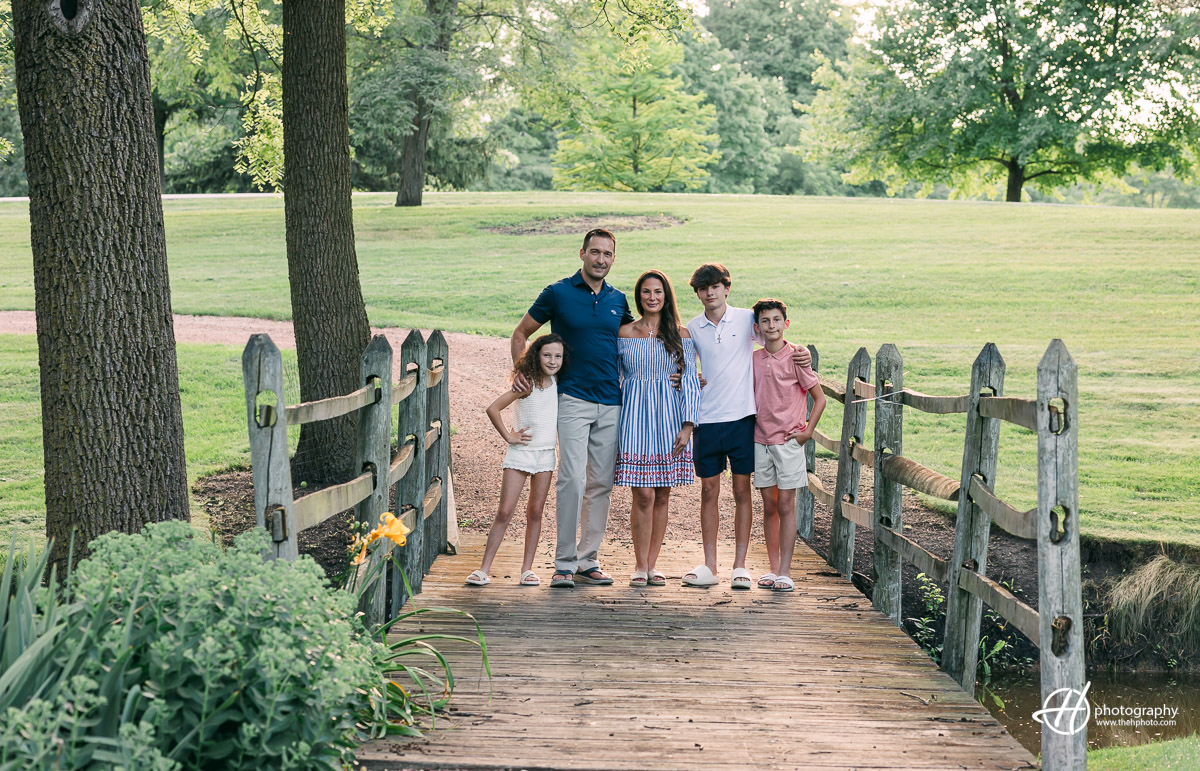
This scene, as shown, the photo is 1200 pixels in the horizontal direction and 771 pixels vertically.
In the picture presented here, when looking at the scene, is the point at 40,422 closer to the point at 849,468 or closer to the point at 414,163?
the point at 849,468

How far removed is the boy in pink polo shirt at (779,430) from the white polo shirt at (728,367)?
10cm

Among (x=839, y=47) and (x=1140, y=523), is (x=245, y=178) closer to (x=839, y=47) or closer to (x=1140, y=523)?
(x=839, y=47)

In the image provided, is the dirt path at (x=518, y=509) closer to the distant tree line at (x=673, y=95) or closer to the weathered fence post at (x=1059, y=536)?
the weathered fence post at (x=1059, y=536)

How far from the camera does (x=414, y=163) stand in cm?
2975

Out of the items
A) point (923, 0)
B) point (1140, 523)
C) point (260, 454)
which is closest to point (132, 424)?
point (260, 454)

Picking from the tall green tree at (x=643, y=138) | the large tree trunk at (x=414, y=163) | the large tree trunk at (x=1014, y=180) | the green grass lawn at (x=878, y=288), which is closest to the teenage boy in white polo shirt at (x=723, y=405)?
the green grass lawn at (x=878, y=288)

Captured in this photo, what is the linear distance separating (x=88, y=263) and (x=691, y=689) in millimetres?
3183

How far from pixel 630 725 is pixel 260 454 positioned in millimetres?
1716

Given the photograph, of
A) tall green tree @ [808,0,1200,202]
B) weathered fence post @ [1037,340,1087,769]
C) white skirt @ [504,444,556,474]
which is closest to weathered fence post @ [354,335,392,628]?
white skirt @ [504,444,556,474]

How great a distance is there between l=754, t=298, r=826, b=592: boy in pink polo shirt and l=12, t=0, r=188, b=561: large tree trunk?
3286mm

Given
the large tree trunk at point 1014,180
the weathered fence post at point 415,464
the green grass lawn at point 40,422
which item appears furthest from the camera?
the large tree trunk at point 1014,180

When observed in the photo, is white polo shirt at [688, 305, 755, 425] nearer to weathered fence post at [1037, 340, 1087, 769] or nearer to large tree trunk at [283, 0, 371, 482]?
weathered fence post at [1037, 340, 1087, 769]

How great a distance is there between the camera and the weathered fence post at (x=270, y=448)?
3820 mm

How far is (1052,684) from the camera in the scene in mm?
3779
